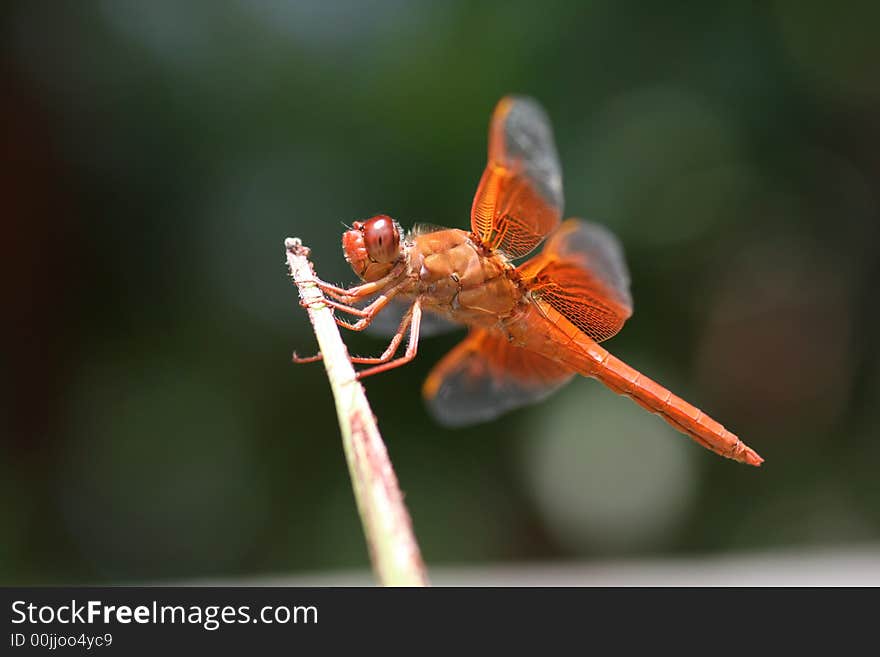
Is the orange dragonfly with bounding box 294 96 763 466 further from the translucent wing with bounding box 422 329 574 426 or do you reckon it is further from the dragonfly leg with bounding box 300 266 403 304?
the translucent wing with bounding box 422 329 574 426

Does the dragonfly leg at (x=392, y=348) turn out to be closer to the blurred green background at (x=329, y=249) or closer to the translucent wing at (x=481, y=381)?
the translucent wing at (x=481, y=381)

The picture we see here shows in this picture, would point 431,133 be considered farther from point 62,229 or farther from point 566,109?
point 62,229

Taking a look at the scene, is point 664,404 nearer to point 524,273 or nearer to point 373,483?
point 524,273

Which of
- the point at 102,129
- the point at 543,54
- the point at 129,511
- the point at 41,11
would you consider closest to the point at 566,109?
the point at 543,54

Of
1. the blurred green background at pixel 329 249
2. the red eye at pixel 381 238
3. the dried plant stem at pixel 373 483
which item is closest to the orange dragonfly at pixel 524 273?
the red eye at pixel 381 238

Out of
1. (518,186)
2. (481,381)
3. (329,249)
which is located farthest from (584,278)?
(329,249)

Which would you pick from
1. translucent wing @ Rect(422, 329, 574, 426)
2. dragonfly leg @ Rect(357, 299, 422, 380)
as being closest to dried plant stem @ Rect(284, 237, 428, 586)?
dragonfly leg @ Rect(357, 299, 422, 380)
